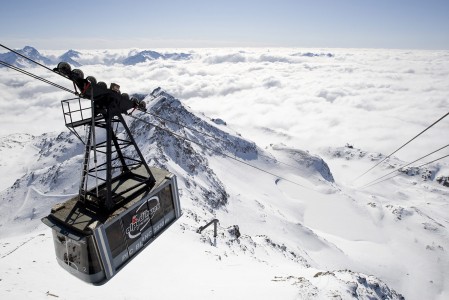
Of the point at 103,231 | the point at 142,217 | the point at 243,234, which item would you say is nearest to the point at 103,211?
the point at 103,231

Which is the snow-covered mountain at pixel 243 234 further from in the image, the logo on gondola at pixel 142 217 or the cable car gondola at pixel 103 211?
the logo on gondola at pixel 142 217

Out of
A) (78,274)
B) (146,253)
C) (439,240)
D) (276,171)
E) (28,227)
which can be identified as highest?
(78,274)

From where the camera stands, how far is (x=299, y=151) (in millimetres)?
171250

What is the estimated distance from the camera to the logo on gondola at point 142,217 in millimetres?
13734

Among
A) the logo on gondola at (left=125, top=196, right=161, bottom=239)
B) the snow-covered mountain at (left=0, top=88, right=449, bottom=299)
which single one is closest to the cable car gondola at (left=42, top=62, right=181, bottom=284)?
the logo on gondola at (left=125, top=196, right=161, bottom=239)

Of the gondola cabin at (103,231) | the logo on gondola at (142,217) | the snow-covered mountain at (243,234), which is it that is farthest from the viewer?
the snow-covered mountain at (243,234)

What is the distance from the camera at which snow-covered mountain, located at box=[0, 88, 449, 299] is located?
66.5 feet

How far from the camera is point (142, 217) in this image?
566 inches

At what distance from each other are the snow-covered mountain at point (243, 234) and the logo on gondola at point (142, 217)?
381cm

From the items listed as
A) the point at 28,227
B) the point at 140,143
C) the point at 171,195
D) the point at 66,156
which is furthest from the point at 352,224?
the point at 66,156

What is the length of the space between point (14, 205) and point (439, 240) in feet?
488

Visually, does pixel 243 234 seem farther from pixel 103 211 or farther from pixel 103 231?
pixel 103 231

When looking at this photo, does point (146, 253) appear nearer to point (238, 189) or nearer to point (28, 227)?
point (28, 227)

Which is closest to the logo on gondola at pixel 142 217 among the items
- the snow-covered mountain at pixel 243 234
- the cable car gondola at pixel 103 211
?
the cable car gondola at pixel 103 211
